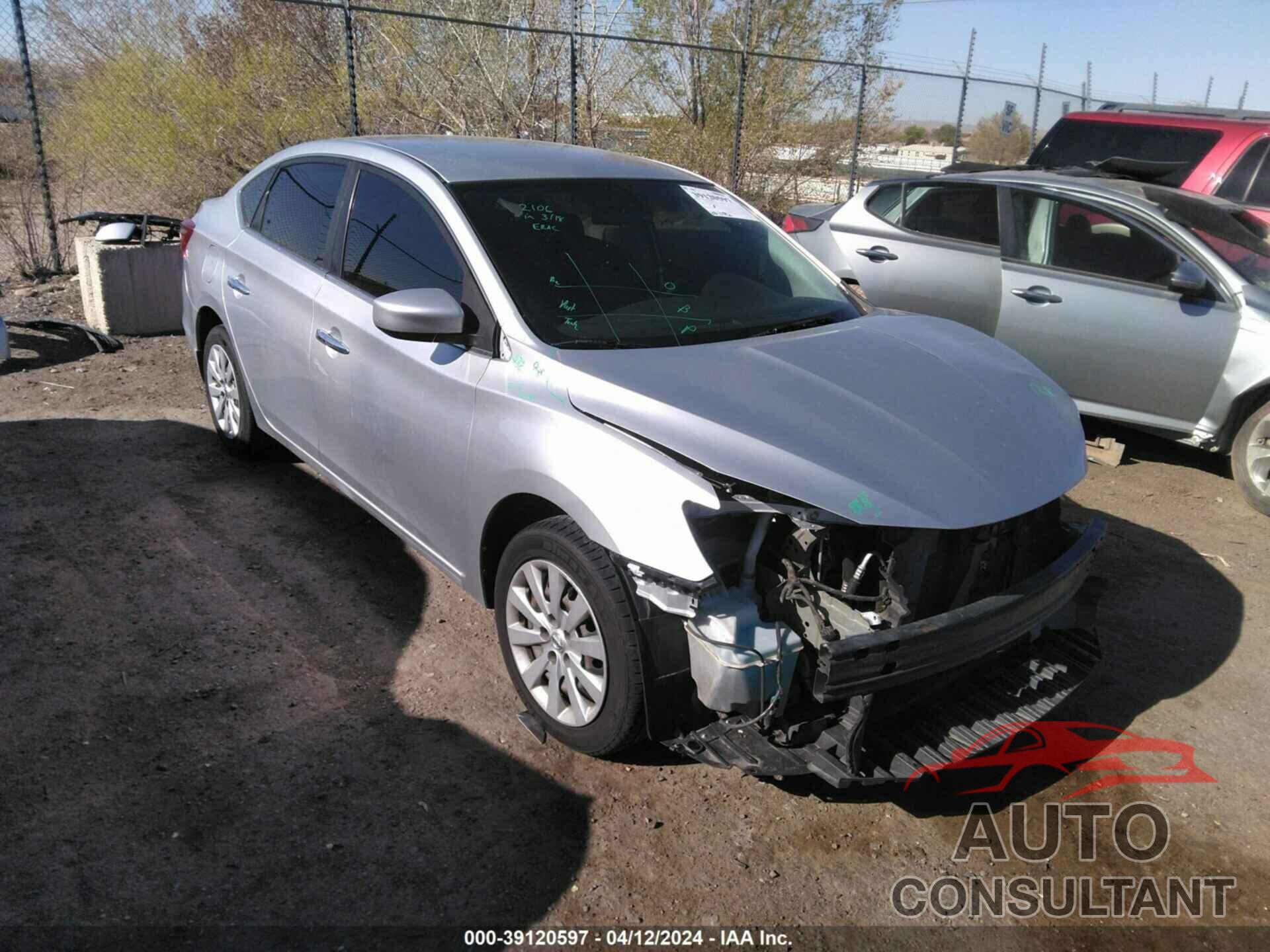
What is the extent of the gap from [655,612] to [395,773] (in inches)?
41.4

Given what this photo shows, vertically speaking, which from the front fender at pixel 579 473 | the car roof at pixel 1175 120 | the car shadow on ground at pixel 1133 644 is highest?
the car roof at pixel 1175 120

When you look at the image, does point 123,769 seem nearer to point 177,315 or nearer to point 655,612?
point 655,612

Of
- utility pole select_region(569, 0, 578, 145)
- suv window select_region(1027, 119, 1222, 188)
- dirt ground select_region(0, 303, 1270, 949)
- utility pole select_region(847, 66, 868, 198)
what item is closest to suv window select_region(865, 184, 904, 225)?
suv window select_region(1027, 119, 1222, 188)

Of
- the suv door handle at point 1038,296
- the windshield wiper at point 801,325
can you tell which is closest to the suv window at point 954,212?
the suv door handle at point 1038,296

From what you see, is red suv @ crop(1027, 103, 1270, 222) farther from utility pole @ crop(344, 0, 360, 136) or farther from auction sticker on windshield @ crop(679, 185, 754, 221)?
utility pole @ crop(344, 0, 360, 136)

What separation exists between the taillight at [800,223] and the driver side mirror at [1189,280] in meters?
2.61

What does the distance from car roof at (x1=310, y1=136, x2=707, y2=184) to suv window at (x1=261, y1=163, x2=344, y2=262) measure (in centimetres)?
19

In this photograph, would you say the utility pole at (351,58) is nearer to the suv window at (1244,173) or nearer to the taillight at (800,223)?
the taillight at (800,223)

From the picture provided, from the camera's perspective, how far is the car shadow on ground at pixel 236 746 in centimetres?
270

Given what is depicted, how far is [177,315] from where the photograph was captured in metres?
8.36

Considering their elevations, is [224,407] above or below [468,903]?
above

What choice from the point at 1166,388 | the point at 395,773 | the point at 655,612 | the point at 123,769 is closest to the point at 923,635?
the point at 655,612

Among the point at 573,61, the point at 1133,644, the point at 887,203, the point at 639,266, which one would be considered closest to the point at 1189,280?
the point at 887,203

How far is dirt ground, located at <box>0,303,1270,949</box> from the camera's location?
274 centimetres
